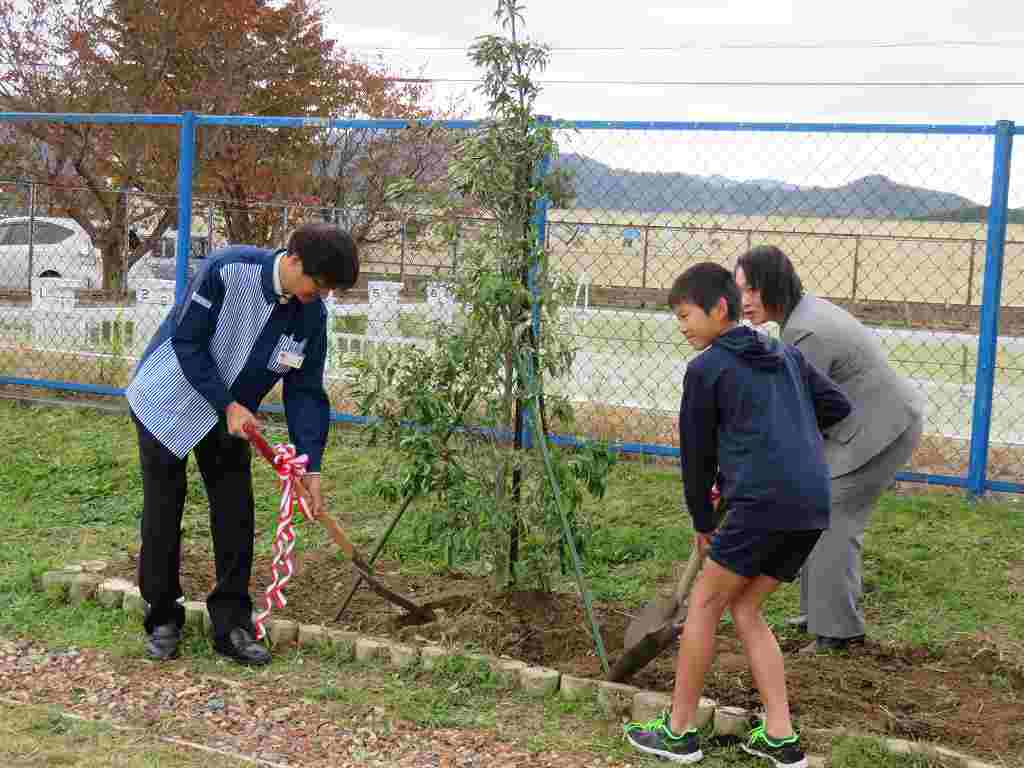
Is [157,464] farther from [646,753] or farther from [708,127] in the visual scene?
[708,127]

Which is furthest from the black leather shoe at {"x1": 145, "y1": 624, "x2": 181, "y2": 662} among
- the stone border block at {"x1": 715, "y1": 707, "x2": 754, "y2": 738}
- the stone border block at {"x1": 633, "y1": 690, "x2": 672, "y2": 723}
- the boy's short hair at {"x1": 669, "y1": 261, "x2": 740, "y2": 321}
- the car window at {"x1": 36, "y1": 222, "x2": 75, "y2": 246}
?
the car window at {"x1": 36, "y1": 222, "x2": 75, "y2": 246}

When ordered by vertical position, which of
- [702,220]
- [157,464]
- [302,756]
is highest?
[702,220]

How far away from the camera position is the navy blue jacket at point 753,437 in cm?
316

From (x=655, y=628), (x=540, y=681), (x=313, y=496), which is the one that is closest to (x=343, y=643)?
(x=313, y=496)

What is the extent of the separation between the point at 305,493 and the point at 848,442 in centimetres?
193

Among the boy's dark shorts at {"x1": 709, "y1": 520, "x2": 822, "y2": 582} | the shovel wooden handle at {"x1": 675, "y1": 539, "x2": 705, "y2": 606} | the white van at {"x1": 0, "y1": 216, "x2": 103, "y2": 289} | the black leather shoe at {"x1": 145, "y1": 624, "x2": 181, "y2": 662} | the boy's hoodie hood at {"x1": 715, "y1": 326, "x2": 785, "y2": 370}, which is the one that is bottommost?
the black leather shoe at {"x1": 145, "y1": 624, "x2": 181, "y2": 662}

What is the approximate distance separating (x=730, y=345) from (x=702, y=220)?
3166mm

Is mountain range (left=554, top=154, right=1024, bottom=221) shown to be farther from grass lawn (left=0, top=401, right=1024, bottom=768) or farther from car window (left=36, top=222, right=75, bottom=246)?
car window (left=36, top=222, right=75, bottom=246)

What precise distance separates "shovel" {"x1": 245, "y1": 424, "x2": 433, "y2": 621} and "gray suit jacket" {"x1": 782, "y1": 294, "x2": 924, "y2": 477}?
1.62m

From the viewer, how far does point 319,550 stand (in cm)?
552

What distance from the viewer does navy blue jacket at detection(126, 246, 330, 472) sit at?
3.89 m

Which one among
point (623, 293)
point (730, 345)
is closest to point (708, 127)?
point (623, 293)

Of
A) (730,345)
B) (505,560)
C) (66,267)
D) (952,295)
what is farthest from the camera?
(66,267)

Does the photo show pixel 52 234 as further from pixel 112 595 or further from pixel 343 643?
pixel 343 643
